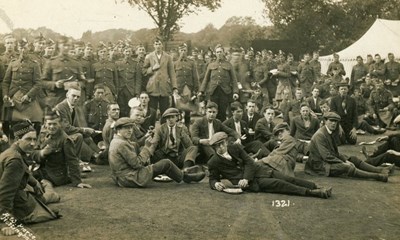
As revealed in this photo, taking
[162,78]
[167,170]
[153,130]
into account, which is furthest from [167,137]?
[162,78]

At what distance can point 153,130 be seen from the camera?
8.27 m

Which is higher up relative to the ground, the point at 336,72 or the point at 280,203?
the point at 336,72

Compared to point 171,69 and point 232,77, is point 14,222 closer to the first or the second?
point 171,69

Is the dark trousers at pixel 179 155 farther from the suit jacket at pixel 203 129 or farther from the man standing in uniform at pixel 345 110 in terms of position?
the man standing in uniform at pixel 345 110

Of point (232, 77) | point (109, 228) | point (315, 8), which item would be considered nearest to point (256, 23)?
point (315, 8)

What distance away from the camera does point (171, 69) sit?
10.4 m

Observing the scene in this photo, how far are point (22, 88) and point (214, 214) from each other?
16.8 feet

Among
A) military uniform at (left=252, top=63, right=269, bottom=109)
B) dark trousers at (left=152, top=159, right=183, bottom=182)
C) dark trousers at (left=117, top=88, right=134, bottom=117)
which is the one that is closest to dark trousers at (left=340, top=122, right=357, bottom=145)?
military uniform at (left=252, top=63, right=269, bottom=109)

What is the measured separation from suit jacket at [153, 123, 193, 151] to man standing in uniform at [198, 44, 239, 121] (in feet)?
9.66

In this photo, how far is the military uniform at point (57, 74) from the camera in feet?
30.5

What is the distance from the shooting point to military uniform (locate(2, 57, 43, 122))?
28.2 ft

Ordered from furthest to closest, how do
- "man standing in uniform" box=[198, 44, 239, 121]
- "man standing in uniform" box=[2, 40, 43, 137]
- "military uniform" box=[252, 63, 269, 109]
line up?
"military uniform" box=[252, 63, 269, 109] < "man standing in uniform" box=[198, 44, 239, 121] < "man standing in uniform" box=[2, 40, 43, 137]

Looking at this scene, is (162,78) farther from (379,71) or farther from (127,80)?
(379,71)

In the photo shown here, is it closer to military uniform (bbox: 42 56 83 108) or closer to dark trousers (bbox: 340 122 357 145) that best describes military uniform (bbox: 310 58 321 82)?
dark trousers (bbox: 340 122 357 145)
